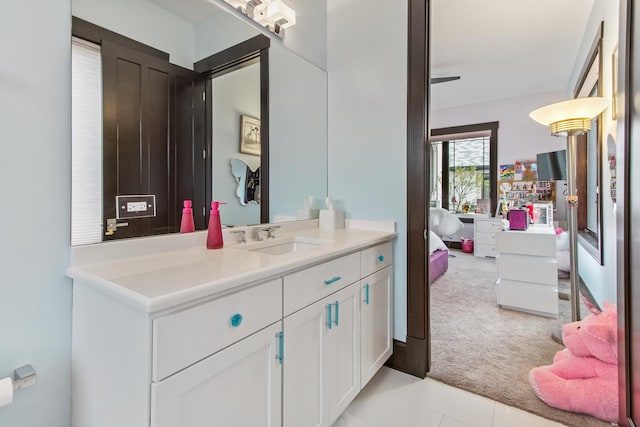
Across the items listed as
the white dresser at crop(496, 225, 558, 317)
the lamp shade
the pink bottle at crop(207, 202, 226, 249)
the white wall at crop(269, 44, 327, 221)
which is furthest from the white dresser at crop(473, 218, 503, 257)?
the pink bottle at crop(207, 202, 226, 249)

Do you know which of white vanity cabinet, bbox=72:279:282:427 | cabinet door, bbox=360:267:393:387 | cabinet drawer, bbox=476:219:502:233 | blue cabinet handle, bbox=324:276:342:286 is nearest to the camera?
white vanity cabinet, bbox=72:279:282:427

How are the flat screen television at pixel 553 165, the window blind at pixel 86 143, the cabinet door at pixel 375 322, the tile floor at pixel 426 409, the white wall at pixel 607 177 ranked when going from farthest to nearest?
1. the flat screen television at pixel 553 165
2. the white wall at pixel 607 177
3. the cabinet door at pixel 375 322
4. the tile floor at pixel 426 409
5. the window blind at pixel 86 143

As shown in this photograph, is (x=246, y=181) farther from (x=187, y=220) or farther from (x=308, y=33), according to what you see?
(x=308, y=33)

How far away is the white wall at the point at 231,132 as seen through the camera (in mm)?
1559

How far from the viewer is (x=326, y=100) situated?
2178 mm

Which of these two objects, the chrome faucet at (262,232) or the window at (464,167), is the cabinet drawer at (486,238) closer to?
the window at (464,167)

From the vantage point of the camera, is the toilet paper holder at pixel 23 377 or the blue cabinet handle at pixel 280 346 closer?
the toilet paper holder at pixel 23 377

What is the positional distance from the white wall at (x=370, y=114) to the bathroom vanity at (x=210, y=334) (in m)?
0.56

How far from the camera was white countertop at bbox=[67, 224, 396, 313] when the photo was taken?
778mm

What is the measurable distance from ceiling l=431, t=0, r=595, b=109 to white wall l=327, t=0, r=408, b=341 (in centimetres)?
110

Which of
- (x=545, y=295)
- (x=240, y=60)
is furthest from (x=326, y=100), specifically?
(x=545, y=295)

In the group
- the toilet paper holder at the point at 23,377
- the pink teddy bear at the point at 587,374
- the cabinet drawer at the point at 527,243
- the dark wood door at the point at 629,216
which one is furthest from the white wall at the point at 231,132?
the cabinet drawer at the point at 527,243

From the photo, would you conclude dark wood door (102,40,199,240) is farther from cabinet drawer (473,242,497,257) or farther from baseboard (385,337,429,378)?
cabinet drawer (473,242,497,257)

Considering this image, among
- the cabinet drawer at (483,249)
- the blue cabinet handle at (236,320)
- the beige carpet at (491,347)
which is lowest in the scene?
the beige carpet at (491,347)
